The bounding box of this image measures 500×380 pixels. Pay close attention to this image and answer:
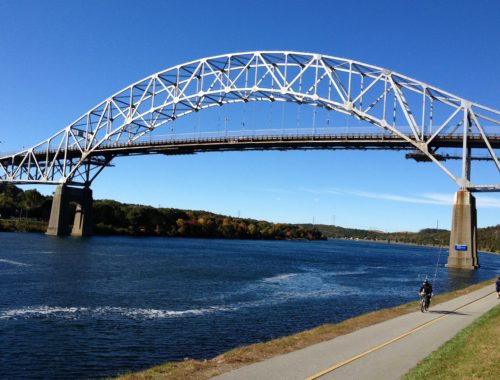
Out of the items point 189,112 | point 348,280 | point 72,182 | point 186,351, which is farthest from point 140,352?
point 72,182

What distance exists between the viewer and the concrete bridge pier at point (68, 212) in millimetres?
103562

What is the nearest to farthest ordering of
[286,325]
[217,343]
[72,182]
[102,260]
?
[217,343] → [286,325] → [102,260] → [72,182]

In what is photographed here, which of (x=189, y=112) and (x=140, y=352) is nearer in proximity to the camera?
(x=140, y=352)

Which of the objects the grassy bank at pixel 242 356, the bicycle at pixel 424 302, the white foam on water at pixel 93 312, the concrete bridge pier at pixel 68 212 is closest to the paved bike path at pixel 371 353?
the grassy bank at pixel 242 356

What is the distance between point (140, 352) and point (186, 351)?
1600 millimetres

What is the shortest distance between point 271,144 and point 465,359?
248ft

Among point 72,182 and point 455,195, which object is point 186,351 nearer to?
point 455,195

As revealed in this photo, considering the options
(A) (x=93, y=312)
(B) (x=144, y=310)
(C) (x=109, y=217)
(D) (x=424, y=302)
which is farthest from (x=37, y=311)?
(C) (x=109, y=217)

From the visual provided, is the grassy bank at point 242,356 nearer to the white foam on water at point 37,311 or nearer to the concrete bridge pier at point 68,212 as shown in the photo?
the white foam on water at point 37,311

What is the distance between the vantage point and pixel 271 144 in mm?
87375

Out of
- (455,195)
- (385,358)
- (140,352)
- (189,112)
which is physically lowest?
(140,352)

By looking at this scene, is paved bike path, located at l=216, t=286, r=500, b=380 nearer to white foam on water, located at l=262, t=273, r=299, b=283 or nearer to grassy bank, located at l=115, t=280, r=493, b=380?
grassy bank, located at l=115, t=280, r=493, b=380

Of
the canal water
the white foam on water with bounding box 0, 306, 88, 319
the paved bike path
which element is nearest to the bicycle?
the paved bike path

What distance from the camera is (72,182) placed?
111688 millimetres
